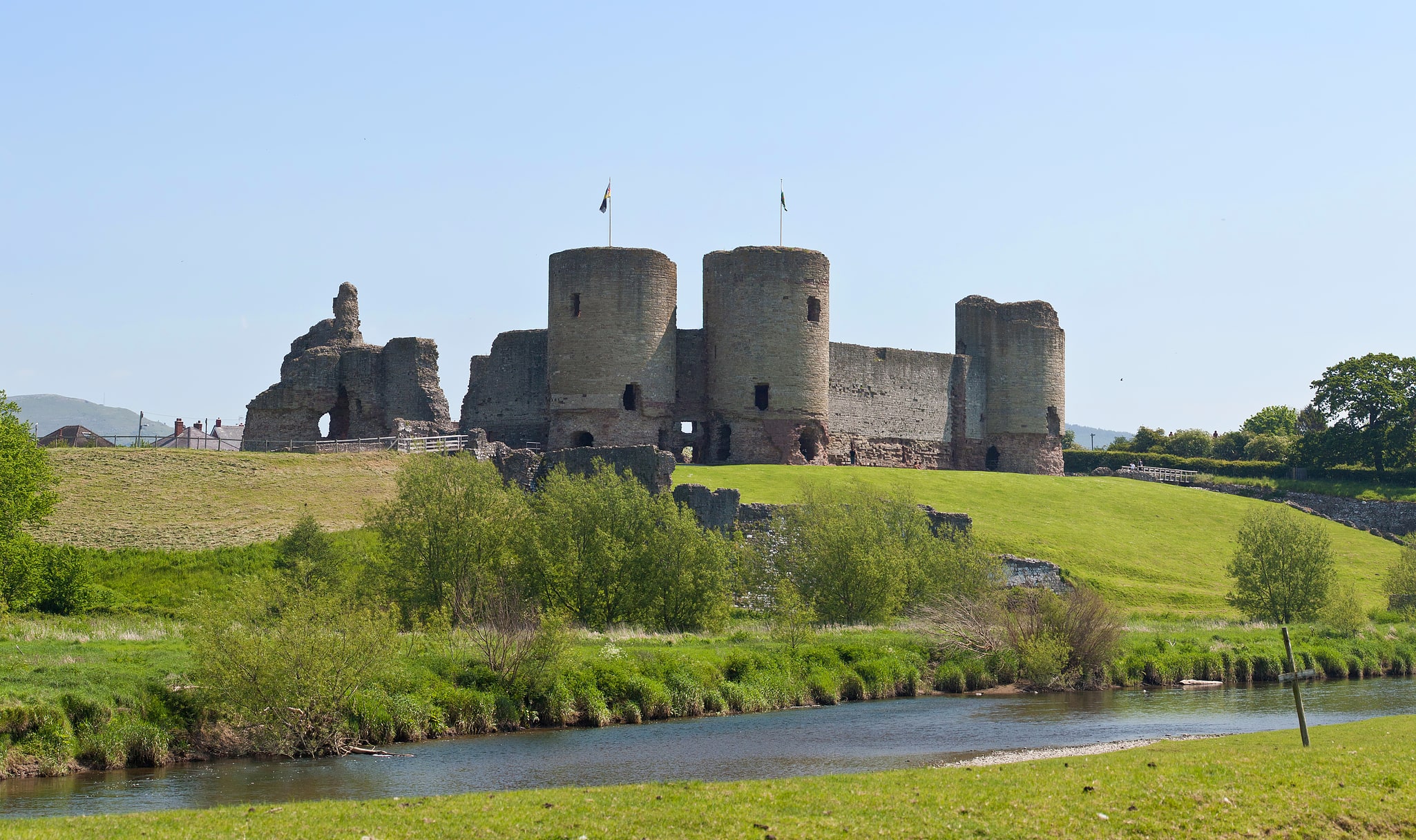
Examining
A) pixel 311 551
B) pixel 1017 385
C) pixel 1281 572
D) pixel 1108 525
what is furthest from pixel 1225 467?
pixel 311 551

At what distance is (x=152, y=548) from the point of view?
3195 cm

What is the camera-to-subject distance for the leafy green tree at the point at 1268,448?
6581 cm

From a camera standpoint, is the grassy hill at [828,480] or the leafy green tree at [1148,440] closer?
the grassy hill at [828,480]

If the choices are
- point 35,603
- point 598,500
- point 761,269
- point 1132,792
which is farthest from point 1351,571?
point 35,603

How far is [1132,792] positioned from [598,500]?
1745 centimetres

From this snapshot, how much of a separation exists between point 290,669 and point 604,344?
2633 centimetres

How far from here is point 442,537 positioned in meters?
28.4

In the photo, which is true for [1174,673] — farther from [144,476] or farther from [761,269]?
[144,476]

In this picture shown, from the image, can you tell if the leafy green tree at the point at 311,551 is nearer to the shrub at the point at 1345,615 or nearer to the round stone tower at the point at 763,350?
the round stone tower at the point at 763,350

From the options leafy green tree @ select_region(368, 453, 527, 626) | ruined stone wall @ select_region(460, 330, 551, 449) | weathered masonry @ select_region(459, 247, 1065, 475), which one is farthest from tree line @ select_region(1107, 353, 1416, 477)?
leafy green tree @ select_region(368, 453, 527, 626)

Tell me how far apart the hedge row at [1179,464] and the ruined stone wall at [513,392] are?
79.3 feet

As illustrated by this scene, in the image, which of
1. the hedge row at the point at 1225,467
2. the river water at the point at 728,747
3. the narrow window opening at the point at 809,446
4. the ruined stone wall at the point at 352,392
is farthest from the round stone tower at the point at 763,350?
the river water at the point at 728,747

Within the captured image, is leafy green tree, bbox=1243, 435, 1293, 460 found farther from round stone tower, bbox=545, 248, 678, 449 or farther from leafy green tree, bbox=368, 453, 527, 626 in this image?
leafy green tree, bbox=368, 453, 527, 626

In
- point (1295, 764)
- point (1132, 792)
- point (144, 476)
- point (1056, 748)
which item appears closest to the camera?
point (1132, 792)
